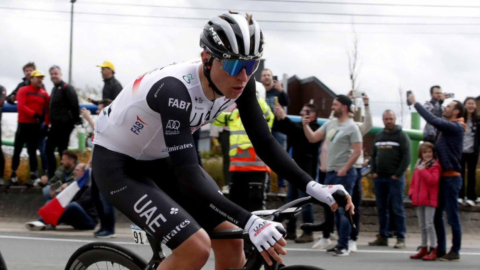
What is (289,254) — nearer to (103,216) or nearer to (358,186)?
(358,186)

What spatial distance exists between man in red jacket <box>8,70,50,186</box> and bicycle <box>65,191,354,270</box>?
810cm

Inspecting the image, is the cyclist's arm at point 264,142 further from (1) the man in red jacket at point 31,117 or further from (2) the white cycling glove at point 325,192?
(1) the man in red jacket at point 31,117

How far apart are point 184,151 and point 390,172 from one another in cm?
660

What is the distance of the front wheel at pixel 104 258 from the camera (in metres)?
4.58

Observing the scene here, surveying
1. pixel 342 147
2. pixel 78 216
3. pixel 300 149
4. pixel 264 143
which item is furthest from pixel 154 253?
pixel 78 216

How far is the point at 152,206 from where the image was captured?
414 cm

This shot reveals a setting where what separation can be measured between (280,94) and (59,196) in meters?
3.61

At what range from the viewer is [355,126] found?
9688mm

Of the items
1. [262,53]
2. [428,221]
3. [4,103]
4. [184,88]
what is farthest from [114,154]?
[4,103]

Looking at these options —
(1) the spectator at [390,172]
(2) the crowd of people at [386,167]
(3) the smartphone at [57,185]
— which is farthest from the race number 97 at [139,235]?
(3) the smartphone at [57,185]

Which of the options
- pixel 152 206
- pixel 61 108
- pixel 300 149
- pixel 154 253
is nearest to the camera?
pixel 152 206

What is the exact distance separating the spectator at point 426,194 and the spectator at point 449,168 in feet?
0.24

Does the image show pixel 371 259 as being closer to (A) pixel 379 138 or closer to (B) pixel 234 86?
(A) pixel 379 138

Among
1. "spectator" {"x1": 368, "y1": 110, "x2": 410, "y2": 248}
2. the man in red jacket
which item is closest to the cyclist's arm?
"spectator" {"x1": 368, "y1": 110, "x2": 410, "y2": 248}
